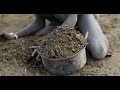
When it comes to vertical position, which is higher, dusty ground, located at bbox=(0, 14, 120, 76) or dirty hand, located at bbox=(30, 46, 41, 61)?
dirty hand, located at bbox=(30, 46, 41, 61)

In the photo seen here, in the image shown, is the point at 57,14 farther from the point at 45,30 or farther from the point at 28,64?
the point at 28,64

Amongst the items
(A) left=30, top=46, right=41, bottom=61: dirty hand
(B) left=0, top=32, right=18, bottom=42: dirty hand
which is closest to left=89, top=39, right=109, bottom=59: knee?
(A) left=30, top=46, right=41, bottom=61: dirty hand

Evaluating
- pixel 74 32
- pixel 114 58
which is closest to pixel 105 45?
pixel 114 58

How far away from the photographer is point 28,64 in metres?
3.64

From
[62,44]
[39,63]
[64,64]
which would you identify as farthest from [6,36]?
[64,64]

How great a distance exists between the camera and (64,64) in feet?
10.9

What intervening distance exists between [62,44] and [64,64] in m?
0.23

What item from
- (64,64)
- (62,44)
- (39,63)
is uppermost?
(62,44)

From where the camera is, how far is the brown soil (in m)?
3.35

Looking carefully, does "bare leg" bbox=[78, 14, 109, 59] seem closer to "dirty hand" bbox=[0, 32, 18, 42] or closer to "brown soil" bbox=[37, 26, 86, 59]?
"brown soil" bbox=[37, 26, 86, 59]

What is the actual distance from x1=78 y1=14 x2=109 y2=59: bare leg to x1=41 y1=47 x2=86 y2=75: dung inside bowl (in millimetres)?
255

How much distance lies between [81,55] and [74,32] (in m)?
0.29

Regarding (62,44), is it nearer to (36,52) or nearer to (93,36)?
(36,52)

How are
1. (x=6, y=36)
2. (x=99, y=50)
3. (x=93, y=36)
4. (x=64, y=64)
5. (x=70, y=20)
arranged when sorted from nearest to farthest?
(x=64, y=64), (x=99, y=50), (x=93, y=36), (x=70, y=20), (x=6, y=36)
